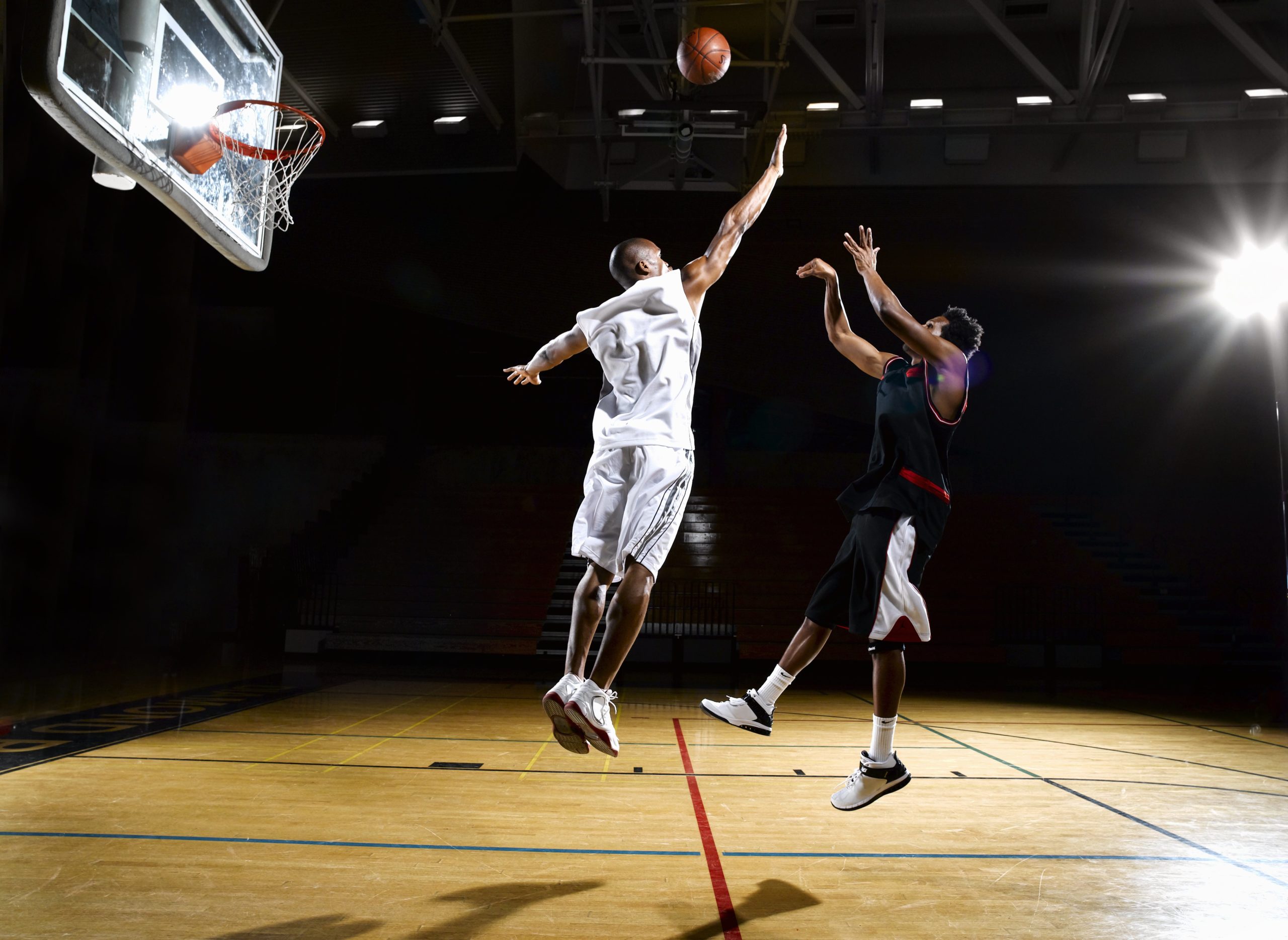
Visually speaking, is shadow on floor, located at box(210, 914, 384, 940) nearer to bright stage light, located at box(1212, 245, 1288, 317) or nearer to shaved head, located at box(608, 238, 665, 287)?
shaved head, located at box(608, 238, 665, 287)

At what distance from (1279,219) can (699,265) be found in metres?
11.1

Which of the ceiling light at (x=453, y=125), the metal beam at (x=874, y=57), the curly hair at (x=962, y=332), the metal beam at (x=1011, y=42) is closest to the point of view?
the curly hair at (x=962, y=332)

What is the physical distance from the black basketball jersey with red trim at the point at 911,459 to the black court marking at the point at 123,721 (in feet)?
13.6

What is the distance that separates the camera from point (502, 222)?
1266cm

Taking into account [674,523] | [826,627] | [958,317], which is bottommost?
[826,627]

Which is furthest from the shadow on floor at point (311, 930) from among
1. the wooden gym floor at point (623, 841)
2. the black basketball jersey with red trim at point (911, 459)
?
the black basketball jersey with red trim at point (911, 459)

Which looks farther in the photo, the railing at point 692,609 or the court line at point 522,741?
the railing at point 692,609

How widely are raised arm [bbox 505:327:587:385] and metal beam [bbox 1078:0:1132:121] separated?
784 cm

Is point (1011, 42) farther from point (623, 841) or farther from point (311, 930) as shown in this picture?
point (311, 930)

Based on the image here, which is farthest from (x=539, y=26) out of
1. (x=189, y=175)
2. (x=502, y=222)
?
(x=189, y=175)

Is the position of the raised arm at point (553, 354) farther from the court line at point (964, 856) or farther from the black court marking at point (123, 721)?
the black court marking at point (123, 721)

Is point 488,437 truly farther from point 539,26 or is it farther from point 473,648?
point 539,26

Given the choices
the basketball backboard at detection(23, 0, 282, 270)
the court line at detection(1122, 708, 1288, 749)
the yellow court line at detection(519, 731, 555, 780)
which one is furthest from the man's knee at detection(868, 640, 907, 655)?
the court line at detection(1122, 708, 1288, 749)

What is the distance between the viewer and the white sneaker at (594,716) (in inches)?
110
